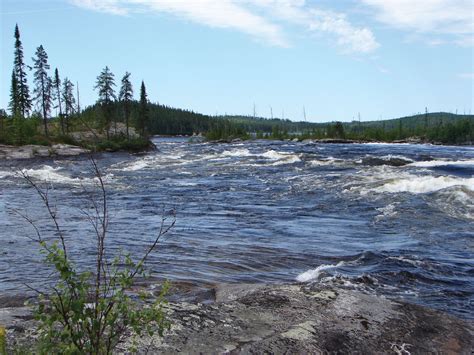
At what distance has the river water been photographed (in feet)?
24.7

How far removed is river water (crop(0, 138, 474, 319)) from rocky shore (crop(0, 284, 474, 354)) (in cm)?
139

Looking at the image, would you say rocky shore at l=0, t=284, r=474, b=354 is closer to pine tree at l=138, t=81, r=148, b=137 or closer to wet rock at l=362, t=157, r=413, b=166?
wet rock at l=362, t=157, r=413, b=166

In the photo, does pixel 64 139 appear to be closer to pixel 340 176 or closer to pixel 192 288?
pixel 340 176

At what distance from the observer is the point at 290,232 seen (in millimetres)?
11359

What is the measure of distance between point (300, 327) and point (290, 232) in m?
6.92

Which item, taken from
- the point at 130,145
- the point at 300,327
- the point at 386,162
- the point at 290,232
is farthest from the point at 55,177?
the point at 130,145

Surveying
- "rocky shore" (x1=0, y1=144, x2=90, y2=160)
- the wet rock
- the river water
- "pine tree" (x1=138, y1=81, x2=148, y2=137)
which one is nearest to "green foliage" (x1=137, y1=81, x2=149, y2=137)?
"pine tree" (x1=138, y1=81, x2=148, y2=137)

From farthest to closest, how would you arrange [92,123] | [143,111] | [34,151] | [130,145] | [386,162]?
[143,111]
[130,145]
[34,151]
[386,162]
[92,123]

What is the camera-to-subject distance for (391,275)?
7.64 metres

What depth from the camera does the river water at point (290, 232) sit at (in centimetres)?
752

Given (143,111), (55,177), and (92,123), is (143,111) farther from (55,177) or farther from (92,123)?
(92,123)

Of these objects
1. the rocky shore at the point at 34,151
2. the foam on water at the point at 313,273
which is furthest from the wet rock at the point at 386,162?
the rocky shore at the point at 34,151

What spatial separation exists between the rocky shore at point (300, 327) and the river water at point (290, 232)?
4.56 ft

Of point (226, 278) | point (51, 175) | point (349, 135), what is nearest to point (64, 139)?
point (51, 175)
